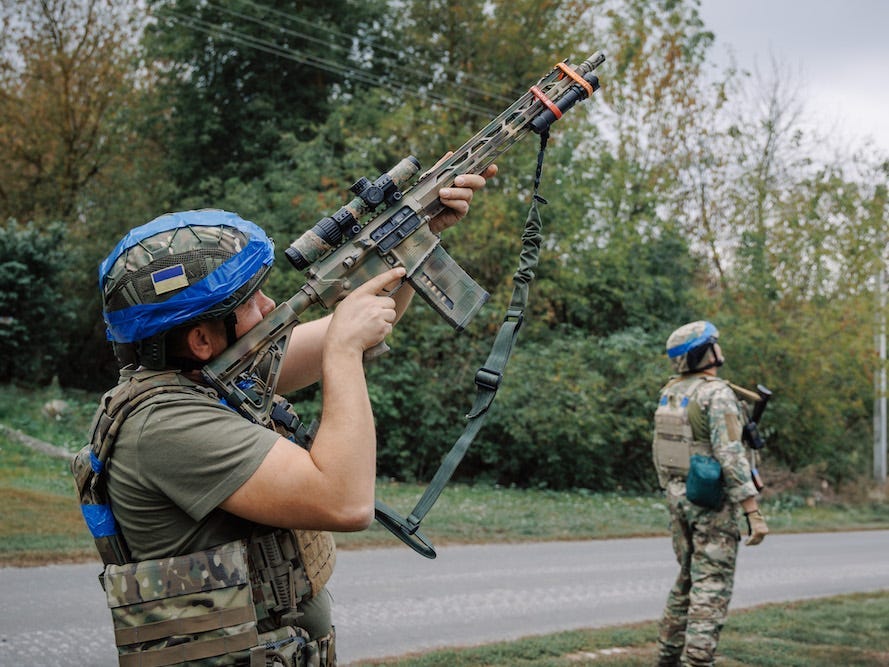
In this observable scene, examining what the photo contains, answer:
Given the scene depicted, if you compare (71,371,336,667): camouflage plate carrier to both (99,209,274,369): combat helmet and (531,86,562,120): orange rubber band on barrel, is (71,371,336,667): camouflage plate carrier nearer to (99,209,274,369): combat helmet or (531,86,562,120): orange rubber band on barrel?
(99,209,274,369): combat helmet

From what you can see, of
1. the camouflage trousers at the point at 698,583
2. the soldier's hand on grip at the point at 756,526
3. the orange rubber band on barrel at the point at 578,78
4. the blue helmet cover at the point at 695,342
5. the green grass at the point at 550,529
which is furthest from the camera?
the green grass at the point at 550,529

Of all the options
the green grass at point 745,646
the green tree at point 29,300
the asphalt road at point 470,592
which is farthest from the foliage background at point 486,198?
the green grass at point 745,646

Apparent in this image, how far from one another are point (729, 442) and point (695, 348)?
72 cm

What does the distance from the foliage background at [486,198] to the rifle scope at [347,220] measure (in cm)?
1267

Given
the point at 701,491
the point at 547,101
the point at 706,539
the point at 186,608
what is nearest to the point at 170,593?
the point at 186,608

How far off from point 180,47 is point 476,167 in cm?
2019

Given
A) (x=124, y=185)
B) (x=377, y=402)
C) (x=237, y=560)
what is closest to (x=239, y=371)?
(x=237, y=560)

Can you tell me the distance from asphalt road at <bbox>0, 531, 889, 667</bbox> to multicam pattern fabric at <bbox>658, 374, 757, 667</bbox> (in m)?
1.59

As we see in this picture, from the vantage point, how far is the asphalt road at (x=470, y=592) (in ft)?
20.4

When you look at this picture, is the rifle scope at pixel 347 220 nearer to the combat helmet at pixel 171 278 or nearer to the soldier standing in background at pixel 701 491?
the combat helmet at pixel 171 278

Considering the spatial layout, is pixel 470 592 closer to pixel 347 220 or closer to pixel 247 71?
pixel 347 220

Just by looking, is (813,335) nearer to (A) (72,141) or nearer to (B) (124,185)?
(B) (124,185)

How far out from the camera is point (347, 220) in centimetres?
269

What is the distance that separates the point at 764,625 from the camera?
7555 millimetres
